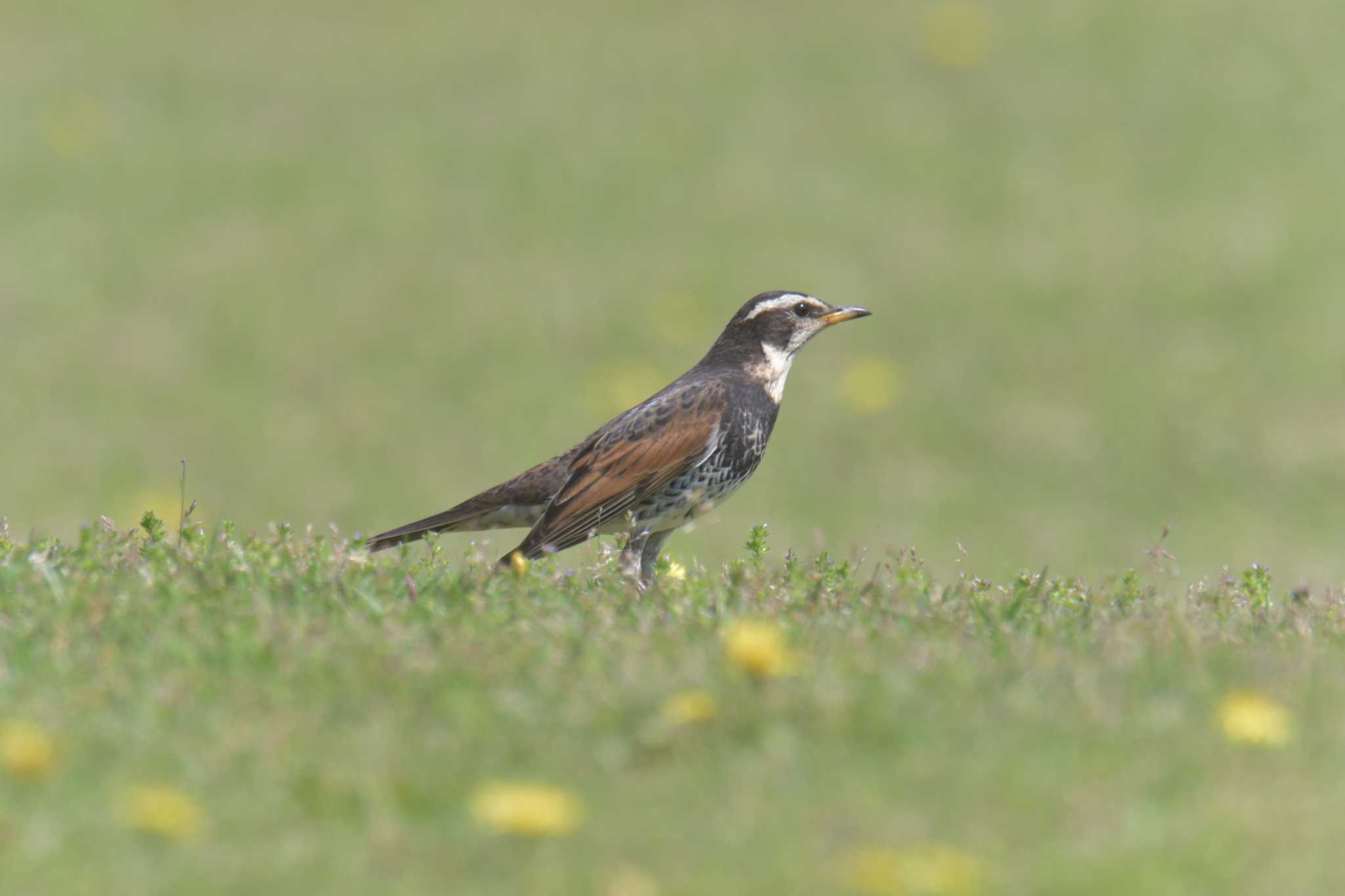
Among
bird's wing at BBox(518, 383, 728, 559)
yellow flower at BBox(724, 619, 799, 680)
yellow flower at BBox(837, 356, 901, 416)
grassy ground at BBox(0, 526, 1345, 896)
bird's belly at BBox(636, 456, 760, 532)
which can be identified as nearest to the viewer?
grassy ground at BBox(0, 526, 1345, 896)

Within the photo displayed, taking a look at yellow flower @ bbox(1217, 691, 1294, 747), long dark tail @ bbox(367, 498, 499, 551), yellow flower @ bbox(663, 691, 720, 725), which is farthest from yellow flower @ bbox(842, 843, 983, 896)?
long dark tail @ bbox(367, 498, 499, 551)

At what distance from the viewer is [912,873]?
15.1 ft

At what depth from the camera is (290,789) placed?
527 cm

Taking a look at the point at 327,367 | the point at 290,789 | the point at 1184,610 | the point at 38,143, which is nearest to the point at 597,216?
the point at 327,367

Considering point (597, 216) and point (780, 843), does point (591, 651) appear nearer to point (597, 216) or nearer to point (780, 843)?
point (780, 843)

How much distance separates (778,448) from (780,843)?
744 inches

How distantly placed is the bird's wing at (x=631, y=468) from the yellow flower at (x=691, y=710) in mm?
4338

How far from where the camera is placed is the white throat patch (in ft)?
35.8

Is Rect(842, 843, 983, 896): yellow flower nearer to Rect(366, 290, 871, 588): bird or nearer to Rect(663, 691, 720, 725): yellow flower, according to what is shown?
Rect(663, 691, 720, 725): yellow flower

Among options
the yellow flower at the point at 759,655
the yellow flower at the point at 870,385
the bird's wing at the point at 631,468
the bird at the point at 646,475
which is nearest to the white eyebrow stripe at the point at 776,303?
the bird at the point at 646,475

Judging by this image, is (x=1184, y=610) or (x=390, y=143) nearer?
(x=1184, y=610)

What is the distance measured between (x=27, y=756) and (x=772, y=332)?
6.62 m

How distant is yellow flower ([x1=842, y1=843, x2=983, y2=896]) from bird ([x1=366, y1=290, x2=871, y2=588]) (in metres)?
4.88

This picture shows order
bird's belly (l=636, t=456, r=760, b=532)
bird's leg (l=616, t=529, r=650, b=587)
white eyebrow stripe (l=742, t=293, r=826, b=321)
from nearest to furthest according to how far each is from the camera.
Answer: bird's leg (l=616, t=529, r=650, b=587) → bird's belly (l=636, t=456, r=760, b=532) → white eyebrow stripe (l=742, t=293, r=826, b=321)
